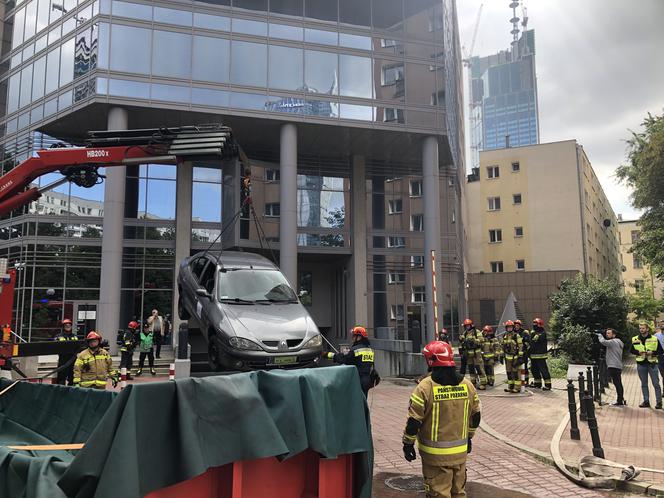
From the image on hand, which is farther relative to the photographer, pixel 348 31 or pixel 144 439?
pixel 348 31

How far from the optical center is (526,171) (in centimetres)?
4703

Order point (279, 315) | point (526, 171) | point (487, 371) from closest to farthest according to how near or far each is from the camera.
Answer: point (279, 315) < point (487, 371) < point (526, 171)

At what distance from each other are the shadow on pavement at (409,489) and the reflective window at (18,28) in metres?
28.0

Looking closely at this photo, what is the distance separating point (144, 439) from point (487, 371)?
13.0 metres

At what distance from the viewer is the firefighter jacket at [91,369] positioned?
8.42 metres

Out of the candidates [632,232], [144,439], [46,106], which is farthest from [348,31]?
[632,232]

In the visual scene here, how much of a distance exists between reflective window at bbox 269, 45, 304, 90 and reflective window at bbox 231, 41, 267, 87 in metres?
0.37

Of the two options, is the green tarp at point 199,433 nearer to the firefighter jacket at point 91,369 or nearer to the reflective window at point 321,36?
the firefighter jacket at point 91,369

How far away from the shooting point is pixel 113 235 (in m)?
21.3

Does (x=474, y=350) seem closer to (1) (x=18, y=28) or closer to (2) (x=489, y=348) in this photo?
(2) (x=489, y=348)

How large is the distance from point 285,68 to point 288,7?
10.3 feet

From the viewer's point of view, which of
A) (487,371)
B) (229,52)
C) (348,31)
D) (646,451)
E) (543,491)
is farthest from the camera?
(348,31)

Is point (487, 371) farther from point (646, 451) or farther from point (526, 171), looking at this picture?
point (526, 171)

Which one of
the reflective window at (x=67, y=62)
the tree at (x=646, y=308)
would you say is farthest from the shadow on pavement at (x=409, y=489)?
the tree at (x=646, y=308)
